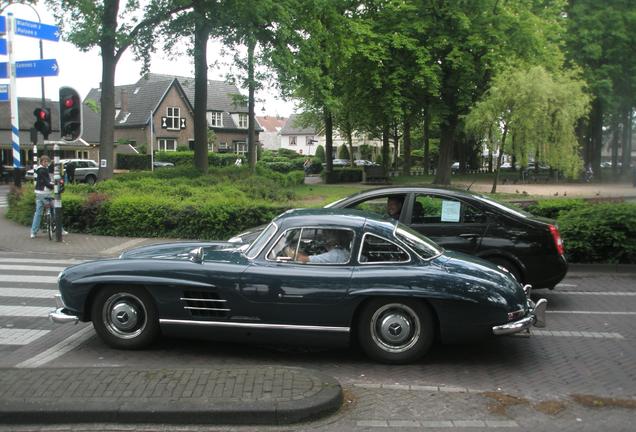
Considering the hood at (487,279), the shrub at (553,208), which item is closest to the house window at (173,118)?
the shrub at (553,208)

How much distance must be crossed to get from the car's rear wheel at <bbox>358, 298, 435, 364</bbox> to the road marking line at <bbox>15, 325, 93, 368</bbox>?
304cm

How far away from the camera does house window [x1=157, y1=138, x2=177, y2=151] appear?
6709 centimetres

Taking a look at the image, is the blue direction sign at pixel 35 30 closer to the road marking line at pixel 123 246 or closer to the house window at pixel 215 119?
the road marking line at pixel 123 246

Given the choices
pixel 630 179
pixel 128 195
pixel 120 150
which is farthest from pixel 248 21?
pixel 120 150

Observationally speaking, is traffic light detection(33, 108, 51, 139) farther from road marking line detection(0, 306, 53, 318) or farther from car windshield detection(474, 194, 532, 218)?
car windshield detection(474, 194, 532, 218)

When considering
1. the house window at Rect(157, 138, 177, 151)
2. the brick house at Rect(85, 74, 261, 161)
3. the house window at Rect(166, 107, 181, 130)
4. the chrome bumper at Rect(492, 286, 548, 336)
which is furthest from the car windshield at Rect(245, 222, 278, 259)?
the house window at Rect(166, 107, 181, 130)

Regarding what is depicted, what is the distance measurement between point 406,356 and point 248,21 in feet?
59.1

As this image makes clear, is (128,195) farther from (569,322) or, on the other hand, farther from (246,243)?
(569,322)

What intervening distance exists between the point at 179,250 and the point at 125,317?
0.91 m

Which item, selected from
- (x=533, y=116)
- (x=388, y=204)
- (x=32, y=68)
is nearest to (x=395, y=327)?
(x=388, y=204)

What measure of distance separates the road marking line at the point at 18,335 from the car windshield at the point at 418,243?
4.17 metres

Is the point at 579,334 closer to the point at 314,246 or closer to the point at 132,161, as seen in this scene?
the point at 314,246

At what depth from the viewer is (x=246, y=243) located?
6.26 metres

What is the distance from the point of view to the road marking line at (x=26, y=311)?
742 centimetres
